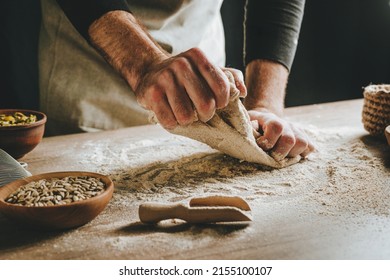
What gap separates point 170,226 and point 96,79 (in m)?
0.96

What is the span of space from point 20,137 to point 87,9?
37 cm

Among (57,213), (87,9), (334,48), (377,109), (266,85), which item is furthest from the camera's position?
(334,48)

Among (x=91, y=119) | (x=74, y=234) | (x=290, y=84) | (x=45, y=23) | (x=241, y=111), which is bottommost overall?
(x=290, y=84)

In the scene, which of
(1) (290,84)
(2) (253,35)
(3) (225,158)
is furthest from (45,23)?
(1) (290,84)

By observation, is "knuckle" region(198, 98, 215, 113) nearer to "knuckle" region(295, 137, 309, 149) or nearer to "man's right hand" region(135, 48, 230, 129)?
"man's right hand" region(135, 48, 230, 129)

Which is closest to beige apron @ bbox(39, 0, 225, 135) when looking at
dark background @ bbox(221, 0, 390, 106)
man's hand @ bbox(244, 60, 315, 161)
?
man's hand @ bbox(244, 60, 315, 161)

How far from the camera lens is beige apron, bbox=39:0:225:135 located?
161 centimetres

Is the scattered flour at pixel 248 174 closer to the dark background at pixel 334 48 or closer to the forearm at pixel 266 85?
the forearm at pixel 266 85

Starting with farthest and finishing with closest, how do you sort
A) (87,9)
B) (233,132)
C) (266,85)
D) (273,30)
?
1. (273,30)
2. (266,85)
3. (87,9)
4. (233,132)

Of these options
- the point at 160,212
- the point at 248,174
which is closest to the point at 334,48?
the point at 248,174

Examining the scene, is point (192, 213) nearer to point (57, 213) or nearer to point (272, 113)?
point (57, 213)

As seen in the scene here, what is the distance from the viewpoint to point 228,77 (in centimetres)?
99

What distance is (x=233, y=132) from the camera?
1062 millimetres

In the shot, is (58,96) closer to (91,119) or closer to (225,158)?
(91,119)
